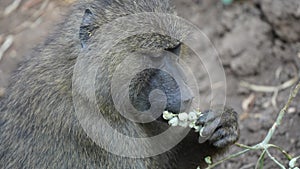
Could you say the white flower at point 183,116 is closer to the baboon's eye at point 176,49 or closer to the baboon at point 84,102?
the baboon at point 84,102

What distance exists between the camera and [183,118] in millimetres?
3629

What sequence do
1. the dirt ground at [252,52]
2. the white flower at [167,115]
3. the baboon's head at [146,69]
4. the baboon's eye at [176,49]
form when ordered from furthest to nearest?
the dirt ground at [252,52] < the baboon's eye at [176,49] < the baboon's head at [146,69] < the white flower at [167,115]

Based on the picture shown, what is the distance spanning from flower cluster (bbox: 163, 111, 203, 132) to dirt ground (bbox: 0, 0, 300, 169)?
4.01 feet

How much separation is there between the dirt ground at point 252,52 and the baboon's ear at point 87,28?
128cm

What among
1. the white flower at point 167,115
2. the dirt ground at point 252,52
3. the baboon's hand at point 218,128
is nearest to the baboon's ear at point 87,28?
the white flower at point 167,115

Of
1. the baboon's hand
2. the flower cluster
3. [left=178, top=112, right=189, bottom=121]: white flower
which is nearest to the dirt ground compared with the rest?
the baboon's hand

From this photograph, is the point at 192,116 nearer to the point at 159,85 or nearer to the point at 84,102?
the point at 159,85

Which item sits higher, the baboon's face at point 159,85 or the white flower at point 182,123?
the baboon's face at point 159,85

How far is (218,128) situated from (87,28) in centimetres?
85

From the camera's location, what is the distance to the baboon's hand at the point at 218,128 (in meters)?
3.81

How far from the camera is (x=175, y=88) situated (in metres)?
3.76

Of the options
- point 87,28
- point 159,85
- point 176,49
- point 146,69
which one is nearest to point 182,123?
point 159,85

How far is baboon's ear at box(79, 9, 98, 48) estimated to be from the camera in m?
3.81

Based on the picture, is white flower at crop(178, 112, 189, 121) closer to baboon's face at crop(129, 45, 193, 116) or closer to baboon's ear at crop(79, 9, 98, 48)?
baboon's face at crop(129, 45, 193, 116)
